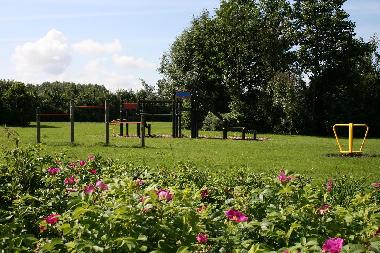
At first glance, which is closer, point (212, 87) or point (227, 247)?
point (227, 247)

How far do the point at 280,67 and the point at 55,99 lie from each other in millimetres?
19687

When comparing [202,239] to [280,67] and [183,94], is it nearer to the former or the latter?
[183,94]

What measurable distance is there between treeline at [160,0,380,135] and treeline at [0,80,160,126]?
6962mm

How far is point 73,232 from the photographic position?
2547mm

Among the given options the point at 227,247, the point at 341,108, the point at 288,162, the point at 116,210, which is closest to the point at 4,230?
the point at 116,210

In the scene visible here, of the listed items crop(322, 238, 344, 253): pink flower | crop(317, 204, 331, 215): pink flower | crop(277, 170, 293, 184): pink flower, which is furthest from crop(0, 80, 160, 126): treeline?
crop(322, 238, 344, 253): pink flower

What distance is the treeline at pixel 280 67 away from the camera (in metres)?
32.0

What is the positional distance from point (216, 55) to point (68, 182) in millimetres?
31324

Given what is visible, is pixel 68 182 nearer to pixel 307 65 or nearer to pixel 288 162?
pixel 288 162

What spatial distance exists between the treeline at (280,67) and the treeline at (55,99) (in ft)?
22.8

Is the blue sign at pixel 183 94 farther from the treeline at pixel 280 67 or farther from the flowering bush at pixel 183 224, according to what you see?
the flowering bush at pixel 183 224

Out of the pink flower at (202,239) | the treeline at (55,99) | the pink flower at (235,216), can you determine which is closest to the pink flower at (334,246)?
the pink flower at (202,239)

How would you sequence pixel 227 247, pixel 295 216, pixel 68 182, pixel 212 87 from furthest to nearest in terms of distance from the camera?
1. pixel 212 87
2. pixel 68 182
3. pixel 295 216
4. pixel 227 247

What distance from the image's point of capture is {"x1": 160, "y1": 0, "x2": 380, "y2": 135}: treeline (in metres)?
32.0
